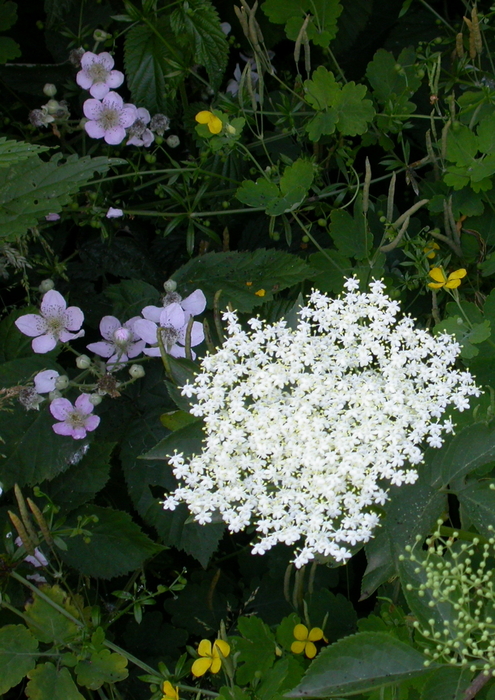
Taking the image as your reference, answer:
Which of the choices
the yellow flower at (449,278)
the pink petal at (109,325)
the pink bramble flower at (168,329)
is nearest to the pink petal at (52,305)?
the pink petal at (109,325)

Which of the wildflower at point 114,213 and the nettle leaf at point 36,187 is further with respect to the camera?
the wildflower at point 114,213

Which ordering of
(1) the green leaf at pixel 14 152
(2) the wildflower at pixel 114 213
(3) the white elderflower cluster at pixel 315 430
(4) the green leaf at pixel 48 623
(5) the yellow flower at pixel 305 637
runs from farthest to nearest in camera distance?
(2) the wildflower at pixel 114 213 → (5) the yellow flower at pixel 305 637 → (4) the green leaf at pixel 48 623 → (1) the green leaf at pixel 14 152 → (3) the white elderflower cluster at pixel 315 430

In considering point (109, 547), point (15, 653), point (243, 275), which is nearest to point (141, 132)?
point (243, 275)

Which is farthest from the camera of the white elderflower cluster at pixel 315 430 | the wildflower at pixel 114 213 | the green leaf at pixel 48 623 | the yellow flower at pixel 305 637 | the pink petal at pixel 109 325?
the wildflower at pixel 114 213

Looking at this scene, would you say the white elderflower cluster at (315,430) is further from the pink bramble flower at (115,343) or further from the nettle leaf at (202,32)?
the nettle leaf at (202,32)

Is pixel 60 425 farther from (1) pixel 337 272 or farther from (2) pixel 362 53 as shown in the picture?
(2) pixel 362 53

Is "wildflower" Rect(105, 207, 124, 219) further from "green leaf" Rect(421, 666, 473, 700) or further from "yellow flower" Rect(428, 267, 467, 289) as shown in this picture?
"green leaf" Rect(421, 666, 473, 700)

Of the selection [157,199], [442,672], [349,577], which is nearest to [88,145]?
[157,199]
